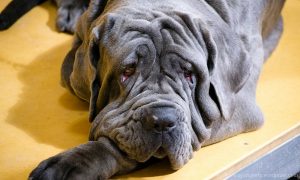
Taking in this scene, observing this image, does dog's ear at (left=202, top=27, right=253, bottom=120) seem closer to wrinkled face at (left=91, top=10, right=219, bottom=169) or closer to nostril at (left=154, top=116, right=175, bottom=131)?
wrinkled face at (left=91, top=10, right=219, bottom=169)

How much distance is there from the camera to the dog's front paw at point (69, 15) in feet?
9.27

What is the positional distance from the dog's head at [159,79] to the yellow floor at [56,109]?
112 millimetres

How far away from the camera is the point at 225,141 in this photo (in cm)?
204

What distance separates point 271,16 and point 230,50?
642 mm

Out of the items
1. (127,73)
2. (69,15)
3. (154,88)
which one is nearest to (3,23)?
(69,15)

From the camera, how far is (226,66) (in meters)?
1.97

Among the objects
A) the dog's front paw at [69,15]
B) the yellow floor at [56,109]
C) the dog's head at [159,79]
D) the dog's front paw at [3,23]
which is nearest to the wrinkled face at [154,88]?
the dog's head at [159,79]

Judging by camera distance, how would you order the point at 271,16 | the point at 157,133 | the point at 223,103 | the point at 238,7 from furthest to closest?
the point at 271,16
the point at 238,7
the point at 223,103
the point at 157,133

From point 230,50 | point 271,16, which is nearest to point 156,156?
point 230,50

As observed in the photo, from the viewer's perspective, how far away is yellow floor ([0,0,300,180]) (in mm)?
1919

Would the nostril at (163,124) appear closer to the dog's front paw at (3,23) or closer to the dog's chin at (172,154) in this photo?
the dog's chin at (172,154)

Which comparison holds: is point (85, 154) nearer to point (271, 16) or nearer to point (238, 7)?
point (238, 7)

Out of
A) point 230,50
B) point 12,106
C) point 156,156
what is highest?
point 230,50

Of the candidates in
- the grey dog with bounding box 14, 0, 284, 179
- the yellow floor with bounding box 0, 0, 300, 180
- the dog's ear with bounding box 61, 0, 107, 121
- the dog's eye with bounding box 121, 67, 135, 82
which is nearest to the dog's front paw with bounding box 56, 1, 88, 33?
the yellow floor with bounding box 0, 0, 300, 180
